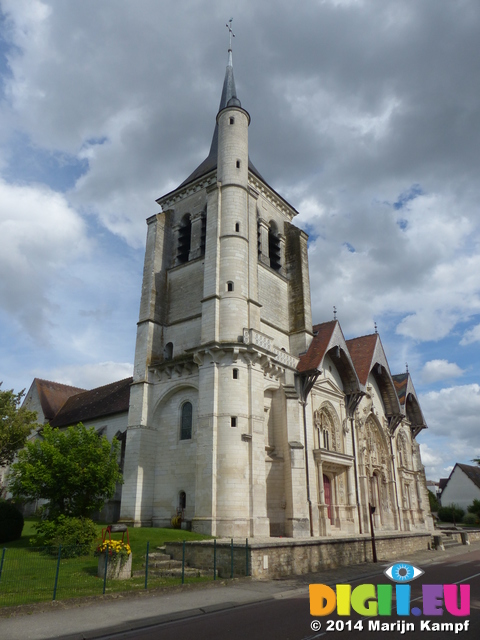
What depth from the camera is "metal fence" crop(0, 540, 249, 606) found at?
12.7 m

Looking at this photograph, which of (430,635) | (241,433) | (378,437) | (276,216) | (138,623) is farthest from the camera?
(378,437)

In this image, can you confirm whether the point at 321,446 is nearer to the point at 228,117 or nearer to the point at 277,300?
the point at 277,300

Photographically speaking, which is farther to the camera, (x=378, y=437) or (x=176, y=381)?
(x=378, y=437)

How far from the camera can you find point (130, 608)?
1179 centimetres

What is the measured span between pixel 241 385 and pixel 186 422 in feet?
13.5

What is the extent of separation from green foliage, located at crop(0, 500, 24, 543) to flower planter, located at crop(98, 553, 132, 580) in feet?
27.9

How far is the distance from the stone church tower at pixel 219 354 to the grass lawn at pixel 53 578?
15.1 ft

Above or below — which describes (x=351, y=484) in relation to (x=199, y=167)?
below

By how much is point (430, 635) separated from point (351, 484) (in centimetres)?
2201

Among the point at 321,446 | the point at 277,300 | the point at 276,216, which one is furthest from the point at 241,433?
the point at 276,216

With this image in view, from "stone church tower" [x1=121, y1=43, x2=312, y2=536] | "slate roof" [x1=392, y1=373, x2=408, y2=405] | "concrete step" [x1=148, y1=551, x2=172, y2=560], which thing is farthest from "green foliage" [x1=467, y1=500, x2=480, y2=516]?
"concrete step" [x1=148, y1=551, x2=172, y2=560]

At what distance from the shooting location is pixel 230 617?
11.1 meters

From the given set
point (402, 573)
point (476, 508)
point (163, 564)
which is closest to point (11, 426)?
point (163, 564)

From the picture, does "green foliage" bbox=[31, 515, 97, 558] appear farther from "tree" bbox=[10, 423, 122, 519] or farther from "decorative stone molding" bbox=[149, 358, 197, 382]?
"decorative stone molding" bbox=[149, 358, 197, 382]
